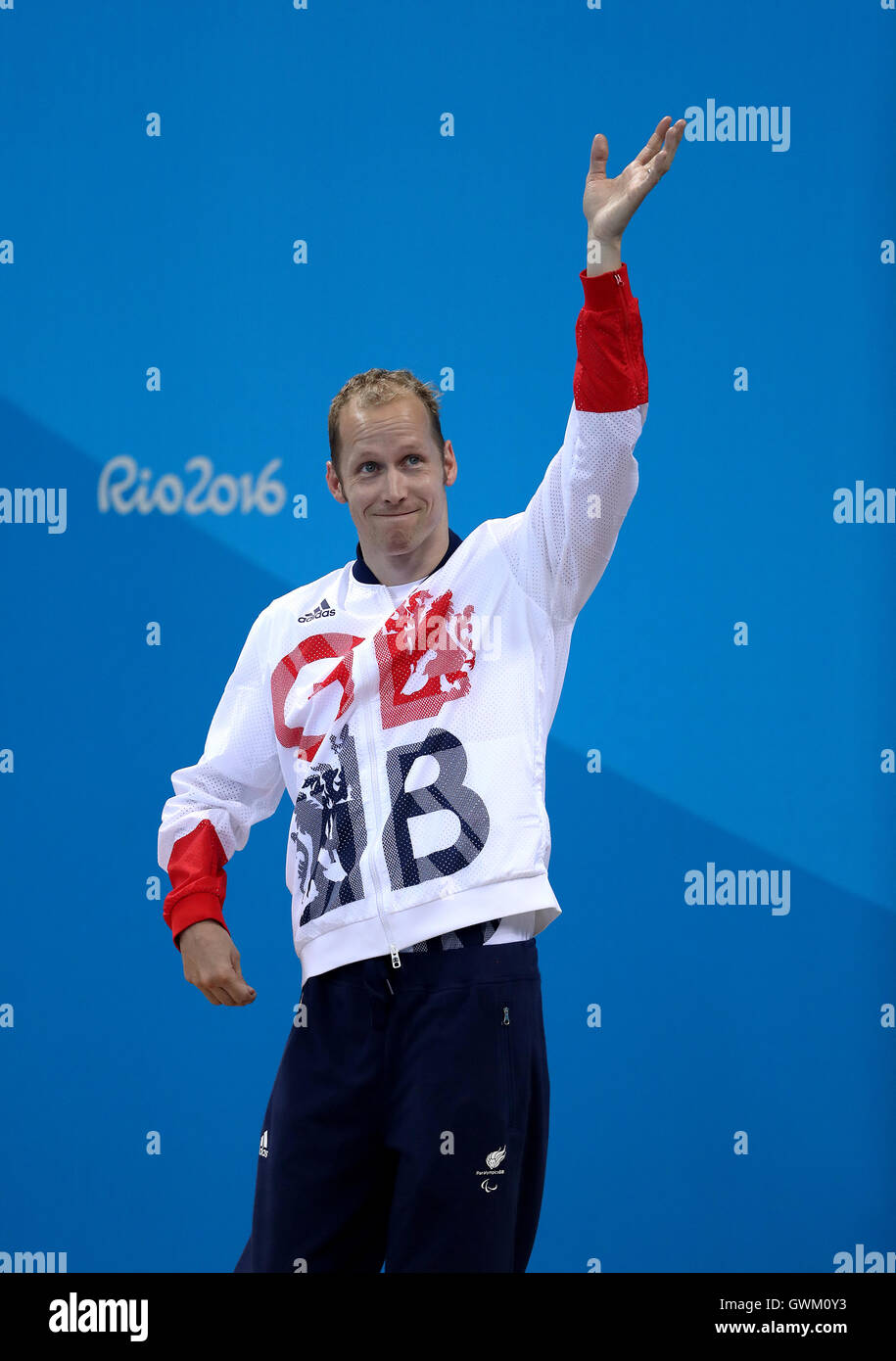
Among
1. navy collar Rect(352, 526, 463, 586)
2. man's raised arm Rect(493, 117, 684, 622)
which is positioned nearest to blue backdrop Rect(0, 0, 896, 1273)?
navy collar Rect(352, 526, 463, 586)

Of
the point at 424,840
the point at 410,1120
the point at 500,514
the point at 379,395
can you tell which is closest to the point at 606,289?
the point at 379,395

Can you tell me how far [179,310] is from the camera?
8.11ft

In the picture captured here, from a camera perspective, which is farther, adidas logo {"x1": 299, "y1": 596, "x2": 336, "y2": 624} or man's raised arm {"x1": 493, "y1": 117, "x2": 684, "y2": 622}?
adidas logo {"x1": 299, "y1": 596, "x2": 336, "y2": 624}

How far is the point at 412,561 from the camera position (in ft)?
5.39

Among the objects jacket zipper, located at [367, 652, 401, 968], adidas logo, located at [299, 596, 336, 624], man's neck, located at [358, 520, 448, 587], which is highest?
man's neck, located at [358, 520, 448, 587]

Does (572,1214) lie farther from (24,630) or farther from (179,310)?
(179,310)

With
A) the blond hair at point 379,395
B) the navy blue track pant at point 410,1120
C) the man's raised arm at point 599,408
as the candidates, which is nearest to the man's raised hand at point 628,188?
the man's raised arm at point 599,408

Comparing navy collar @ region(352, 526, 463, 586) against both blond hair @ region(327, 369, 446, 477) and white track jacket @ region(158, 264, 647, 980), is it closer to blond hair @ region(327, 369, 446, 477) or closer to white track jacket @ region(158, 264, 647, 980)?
white track jacket @ region(158, 264, 647, 980)

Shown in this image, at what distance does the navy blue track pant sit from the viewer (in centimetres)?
143

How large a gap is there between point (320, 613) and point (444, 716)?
250 millimetres

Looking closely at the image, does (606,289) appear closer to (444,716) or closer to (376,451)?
(376,451)

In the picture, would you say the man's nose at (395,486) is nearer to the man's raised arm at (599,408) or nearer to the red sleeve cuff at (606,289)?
the man's raised arm at (599,408)
